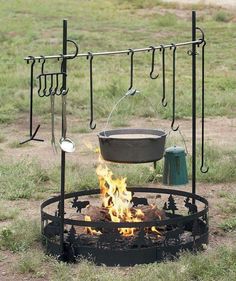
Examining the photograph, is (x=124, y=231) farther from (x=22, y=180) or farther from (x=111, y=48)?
(x=111, y=48)

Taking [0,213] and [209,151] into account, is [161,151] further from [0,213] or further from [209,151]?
[209,151]

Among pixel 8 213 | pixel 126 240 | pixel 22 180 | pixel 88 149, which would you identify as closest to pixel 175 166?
pixel 126 240

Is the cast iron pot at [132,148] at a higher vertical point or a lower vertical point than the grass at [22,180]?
higher

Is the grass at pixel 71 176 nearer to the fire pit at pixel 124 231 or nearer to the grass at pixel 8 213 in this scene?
the grass at pixel 8 213

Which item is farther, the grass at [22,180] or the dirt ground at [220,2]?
the dirt ground at [220,2]

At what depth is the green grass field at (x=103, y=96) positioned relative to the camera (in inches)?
196

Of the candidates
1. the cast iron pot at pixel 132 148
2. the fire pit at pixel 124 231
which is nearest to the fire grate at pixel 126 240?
the fire pit at pixel 124 231

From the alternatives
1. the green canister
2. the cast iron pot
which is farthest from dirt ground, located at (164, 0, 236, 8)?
the cast iron pot

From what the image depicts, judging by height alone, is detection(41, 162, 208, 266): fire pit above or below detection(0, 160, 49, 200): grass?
below

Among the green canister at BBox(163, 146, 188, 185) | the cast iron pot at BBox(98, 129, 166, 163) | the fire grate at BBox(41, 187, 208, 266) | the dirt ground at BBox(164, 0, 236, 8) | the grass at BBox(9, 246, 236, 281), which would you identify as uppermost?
the dirt ground at BBox(164, 0, 236, 8)

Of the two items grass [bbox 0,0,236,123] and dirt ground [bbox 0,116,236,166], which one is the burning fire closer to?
dirt ground [bbox 0,116,236,166]

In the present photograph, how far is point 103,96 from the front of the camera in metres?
12.2

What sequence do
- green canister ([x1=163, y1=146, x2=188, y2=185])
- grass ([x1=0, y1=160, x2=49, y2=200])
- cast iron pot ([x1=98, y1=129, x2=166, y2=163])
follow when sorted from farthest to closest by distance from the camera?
grass ([x1=0, y1=160, x2=49, y2=200]) → green canister ([x1=163, y1=146, x2=188, y2=185]) → cast iron pot ([x1=98, y1=129, x2=166, y2=163])

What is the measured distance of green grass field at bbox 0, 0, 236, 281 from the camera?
4977mm
